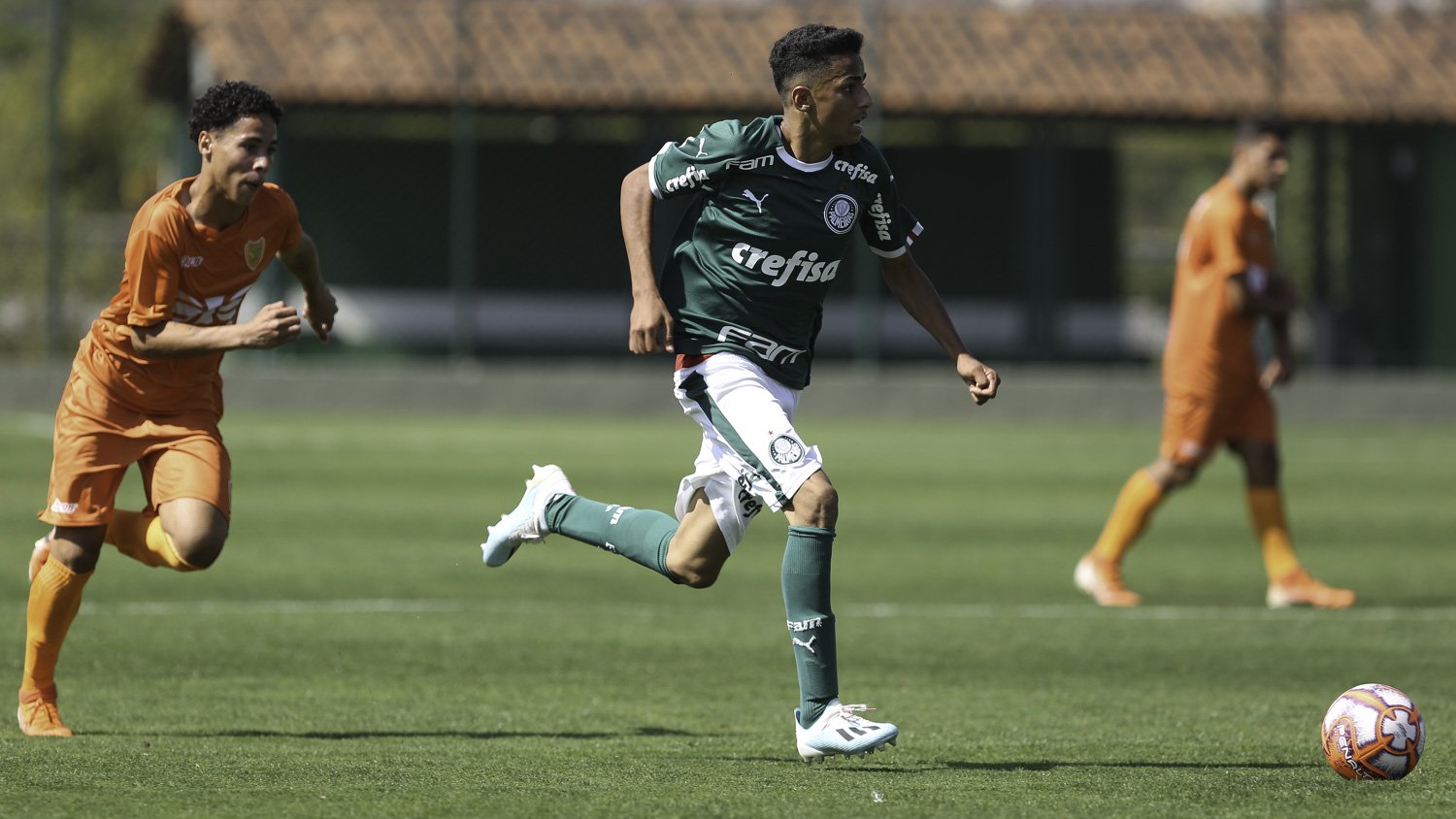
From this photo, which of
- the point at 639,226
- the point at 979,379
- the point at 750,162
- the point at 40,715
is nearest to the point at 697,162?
the point at 750,162

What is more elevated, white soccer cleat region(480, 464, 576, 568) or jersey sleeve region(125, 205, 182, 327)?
jersey sleeve region(125, 205, 182, 327)

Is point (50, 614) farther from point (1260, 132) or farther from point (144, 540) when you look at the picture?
point (1260, 132)

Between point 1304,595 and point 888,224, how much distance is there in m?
4.50

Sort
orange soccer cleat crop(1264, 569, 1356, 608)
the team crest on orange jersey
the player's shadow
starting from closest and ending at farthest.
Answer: the player's shadow
the team crest on orange jersey
orange soccer cleat crop(1264, 569, 1356, 608)

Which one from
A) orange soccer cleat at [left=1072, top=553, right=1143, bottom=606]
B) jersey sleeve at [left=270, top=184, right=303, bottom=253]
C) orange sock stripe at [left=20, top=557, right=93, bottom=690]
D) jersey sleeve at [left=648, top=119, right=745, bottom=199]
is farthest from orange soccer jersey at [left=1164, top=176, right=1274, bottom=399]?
orange sock stripe at [left=20, top=557, right=93, bottom=690]

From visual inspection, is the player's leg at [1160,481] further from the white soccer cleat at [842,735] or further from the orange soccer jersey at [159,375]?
the orange soccer jersey at [159,375]

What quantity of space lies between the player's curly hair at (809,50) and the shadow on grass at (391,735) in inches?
81.6

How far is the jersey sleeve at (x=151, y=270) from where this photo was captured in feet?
20.1

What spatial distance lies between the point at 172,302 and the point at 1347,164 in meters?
23.7

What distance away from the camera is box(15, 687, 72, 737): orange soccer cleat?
616 centimetres

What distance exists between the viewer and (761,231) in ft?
19.8

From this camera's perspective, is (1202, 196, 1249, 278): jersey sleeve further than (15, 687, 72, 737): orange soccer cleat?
Yes

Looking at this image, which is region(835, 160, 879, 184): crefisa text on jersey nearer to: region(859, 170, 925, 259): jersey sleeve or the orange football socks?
region(859, 170, 925, 259): jersey sleeve

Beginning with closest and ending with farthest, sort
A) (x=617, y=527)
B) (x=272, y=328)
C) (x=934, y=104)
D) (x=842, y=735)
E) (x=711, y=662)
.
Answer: (x=842, y=735) → (x=272, y=328) → (x=617, y=527) → (x=711, y=662) → (x=934, y=104)
